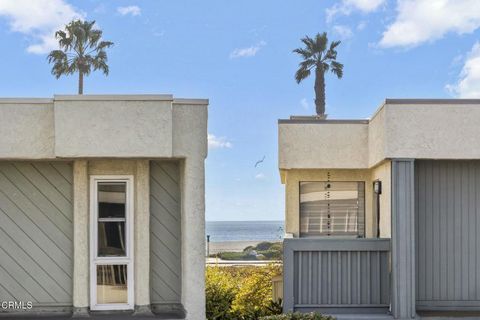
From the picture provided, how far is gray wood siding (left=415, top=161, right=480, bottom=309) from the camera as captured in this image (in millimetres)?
10352

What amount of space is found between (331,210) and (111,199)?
508 cm

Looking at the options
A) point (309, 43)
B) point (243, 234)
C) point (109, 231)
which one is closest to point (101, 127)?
point (109, 231)

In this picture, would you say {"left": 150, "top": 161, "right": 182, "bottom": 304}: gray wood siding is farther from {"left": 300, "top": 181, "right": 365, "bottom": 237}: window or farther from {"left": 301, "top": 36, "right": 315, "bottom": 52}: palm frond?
{"left": 301, "top": 36, "right": 315, "bottom": 52}: palm frond

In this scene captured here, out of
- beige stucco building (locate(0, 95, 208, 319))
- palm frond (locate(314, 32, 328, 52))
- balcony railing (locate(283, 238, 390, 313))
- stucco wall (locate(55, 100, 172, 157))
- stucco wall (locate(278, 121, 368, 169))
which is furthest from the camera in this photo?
palm frond (locate(314, 32, 328, 52))

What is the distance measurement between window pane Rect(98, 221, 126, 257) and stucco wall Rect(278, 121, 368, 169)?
12.5 ft

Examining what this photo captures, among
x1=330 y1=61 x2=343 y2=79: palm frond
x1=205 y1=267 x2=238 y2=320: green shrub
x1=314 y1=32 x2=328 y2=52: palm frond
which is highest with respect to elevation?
x1=314 y1=32 x2=328 y2=52: palm frond

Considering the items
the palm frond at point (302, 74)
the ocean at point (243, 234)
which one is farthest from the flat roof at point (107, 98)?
the ocean at point (243, 234)

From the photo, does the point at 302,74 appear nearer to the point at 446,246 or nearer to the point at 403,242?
the point at 446,246

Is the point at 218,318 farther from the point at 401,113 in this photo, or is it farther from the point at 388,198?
the point at 401,113

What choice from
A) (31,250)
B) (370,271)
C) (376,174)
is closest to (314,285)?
(370,271)

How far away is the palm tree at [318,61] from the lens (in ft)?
100

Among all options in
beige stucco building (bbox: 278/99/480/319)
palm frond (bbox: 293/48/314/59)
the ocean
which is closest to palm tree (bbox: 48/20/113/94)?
palm frond (bbox: 293/48/314/59)

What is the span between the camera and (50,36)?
30953 mm

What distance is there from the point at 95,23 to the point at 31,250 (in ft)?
76.8
